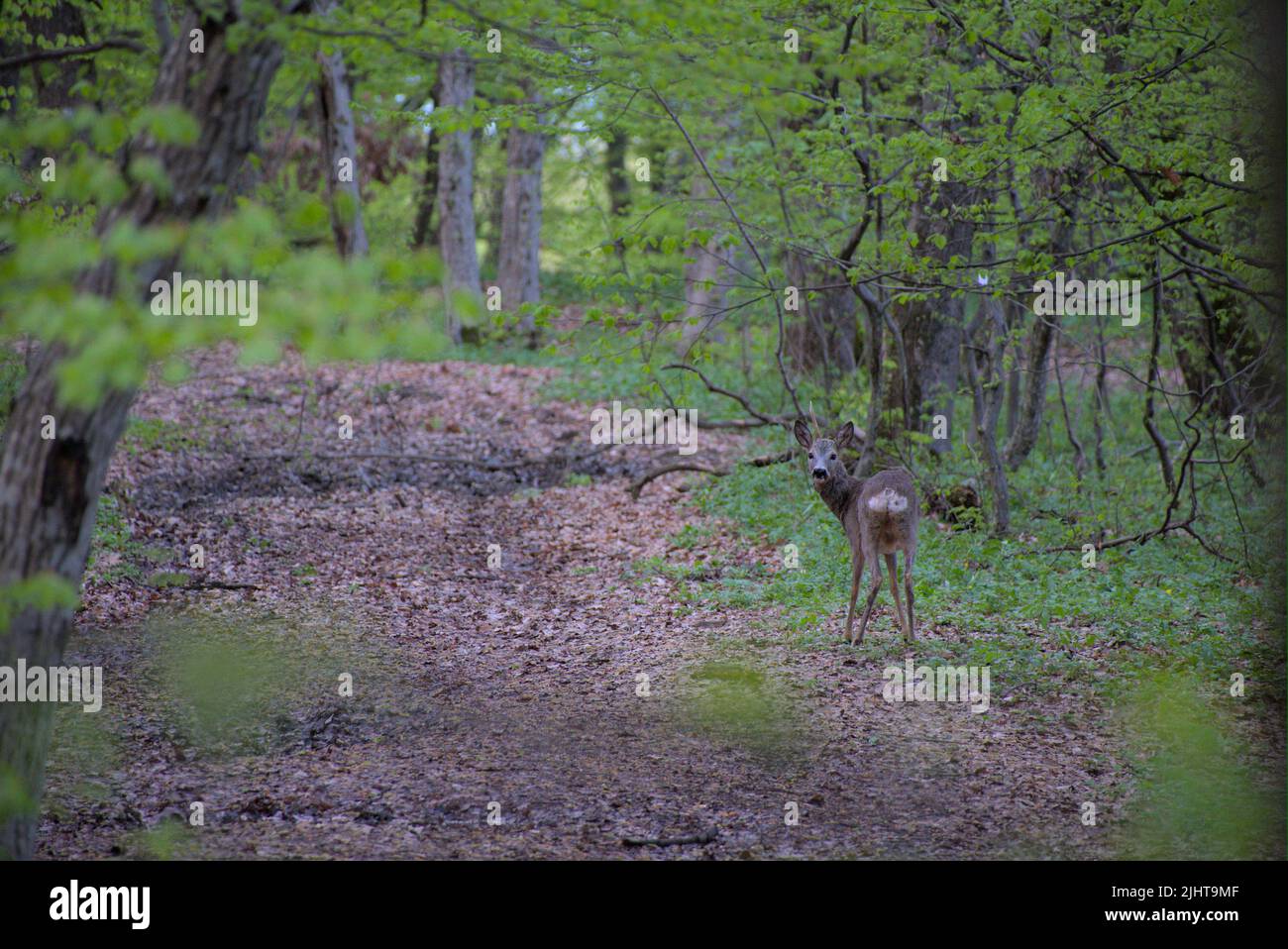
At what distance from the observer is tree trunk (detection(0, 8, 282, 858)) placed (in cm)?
426

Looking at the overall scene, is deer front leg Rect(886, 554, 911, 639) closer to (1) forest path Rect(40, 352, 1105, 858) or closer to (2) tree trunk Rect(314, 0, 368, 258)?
(1) forest path Rect(40, 352, 1105, 858)

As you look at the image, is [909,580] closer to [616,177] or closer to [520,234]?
[520,234]

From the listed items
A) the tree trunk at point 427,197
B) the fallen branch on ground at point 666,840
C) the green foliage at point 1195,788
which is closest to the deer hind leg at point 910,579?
the green foliage at point 1195,788

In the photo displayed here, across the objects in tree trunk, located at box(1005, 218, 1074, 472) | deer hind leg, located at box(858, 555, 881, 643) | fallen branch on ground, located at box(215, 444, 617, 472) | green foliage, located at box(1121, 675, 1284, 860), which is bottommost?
green foliage, located at box(1121, 675, 1284, 860)

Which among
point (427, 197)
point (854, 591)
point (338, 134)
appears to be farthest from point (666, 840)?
point (427, 197)

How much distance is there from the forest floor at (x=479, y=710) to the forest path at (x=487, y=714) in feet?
0.07

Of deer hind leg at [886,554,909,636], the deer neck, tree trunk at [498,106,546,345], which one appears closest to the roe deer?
deer hind leg at [886,554,909,636]

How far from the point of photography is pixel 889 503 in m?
8.26

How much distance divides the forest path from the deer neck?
0.83 m

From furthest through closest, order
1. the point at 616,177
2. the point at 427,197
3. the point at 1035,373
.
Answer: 1. the point at 616,177
2. the point at 427,197
3. the point at 1035,373

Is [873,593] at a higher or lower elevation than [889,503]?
lower

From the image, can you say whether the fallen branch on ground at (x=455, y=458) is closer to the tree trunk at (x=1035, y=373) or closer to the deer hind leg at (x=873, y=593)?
the tree trunk at (x=1035, y=373)

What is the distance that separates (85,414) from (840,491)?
20.2 feet

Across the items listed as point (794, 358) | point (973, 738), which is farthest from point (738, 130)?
point (973, 738)
